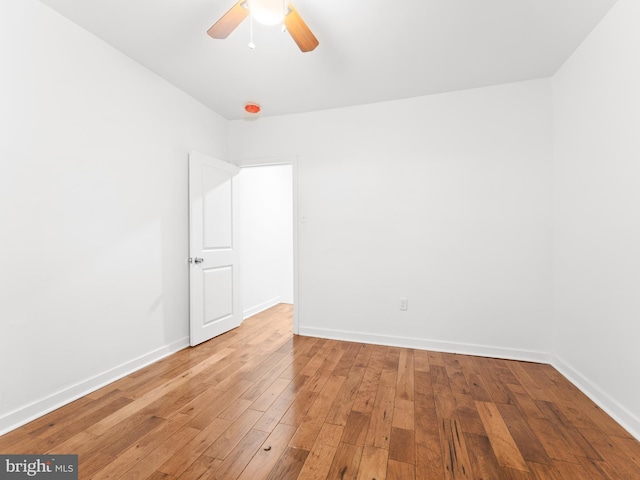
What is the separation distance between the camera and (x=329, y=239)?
3396 mm

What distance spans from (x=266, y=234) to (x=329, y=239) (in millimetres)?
1637

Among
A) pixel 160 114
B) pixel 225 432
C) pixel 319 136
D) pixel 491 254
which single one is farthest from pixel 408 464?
pixel 160 114

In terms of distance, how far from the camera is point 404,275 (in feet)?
10.3

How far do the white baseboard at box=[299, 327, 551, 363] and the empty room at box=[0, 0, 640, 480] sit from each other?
2 centimetres

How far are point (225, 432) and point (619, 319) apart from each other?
254 centimetres

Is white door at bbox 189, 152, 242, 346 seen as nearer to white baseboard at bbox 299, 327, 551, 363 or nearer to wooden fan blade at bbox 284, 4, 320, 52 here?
white baseboard at bbox 299, 327, 551, 363

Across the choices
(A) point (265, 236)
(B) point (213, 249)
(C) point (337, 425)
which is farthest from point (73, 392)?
(A) point (265, 236)

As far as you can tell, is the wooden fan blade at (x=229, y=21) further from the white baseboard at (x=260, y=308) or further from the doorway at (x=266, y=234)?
the white baseboard at (x=260, y=308)

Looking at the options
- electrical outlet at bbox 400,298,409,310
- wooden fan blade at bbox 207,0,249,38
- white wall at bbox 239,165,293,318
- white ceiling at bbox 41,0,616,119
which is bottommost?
electrical outlet at bbox 400,298,409,310

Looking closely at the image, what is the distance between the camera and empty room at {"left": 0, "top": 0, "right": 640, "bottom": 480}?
1682mm

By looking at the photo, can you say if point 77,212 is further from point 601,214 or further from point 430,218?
point 601,214

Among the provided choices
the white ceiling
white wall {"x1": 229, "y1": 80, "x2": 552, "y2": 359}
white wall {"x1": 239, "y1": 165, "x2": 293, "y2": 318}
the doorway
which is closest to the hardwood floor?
white wall {"x1": 229, "y1": 80, "x2": 552, "y2": 359}

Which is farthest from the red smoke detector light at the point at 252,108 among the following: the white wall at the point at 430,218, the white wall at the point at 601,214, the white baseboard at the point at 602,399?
the white baseboard at the point at 602,399

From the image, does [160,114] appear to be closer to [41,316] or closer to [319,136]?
[319,136]
